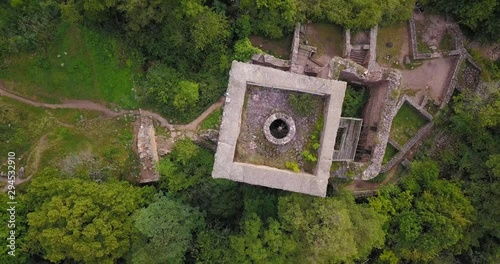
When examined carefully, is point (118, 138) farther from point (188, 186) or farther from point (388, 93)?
point (388, 93)

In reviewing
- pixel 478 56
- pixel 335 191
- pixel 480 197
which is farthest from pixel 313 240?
pixel 478 56

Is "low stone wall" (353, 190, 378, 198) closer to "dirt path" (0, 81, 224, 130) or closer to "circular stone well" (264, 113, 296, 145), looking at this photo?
"circular stone well" (264, 113, 296, 145)

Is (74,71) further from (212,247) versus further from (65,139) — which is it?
(212,247)

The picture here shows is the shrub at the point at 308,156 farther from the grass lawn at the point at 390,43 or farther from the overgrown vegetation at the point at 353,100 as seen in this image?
the grass lawn at the point at 390,43

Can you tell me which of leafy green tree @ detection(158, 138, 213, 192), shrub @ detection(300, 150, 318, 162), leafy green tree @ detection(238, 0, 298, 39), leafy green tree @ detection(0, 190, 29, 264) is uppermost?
leafy green tree @ detection(238, 0, 298, 39)

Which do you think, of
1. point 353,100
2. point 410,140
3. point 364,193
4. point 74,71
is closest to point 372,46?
point 353,100

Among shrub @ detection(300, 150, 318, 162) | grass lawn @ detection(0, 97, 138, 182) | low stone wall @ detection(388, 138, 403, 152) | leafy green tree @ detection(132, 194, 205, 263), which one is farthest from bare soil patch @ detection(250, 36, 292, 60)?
leafy green tree @ detection(132, 194, 205, 263)
